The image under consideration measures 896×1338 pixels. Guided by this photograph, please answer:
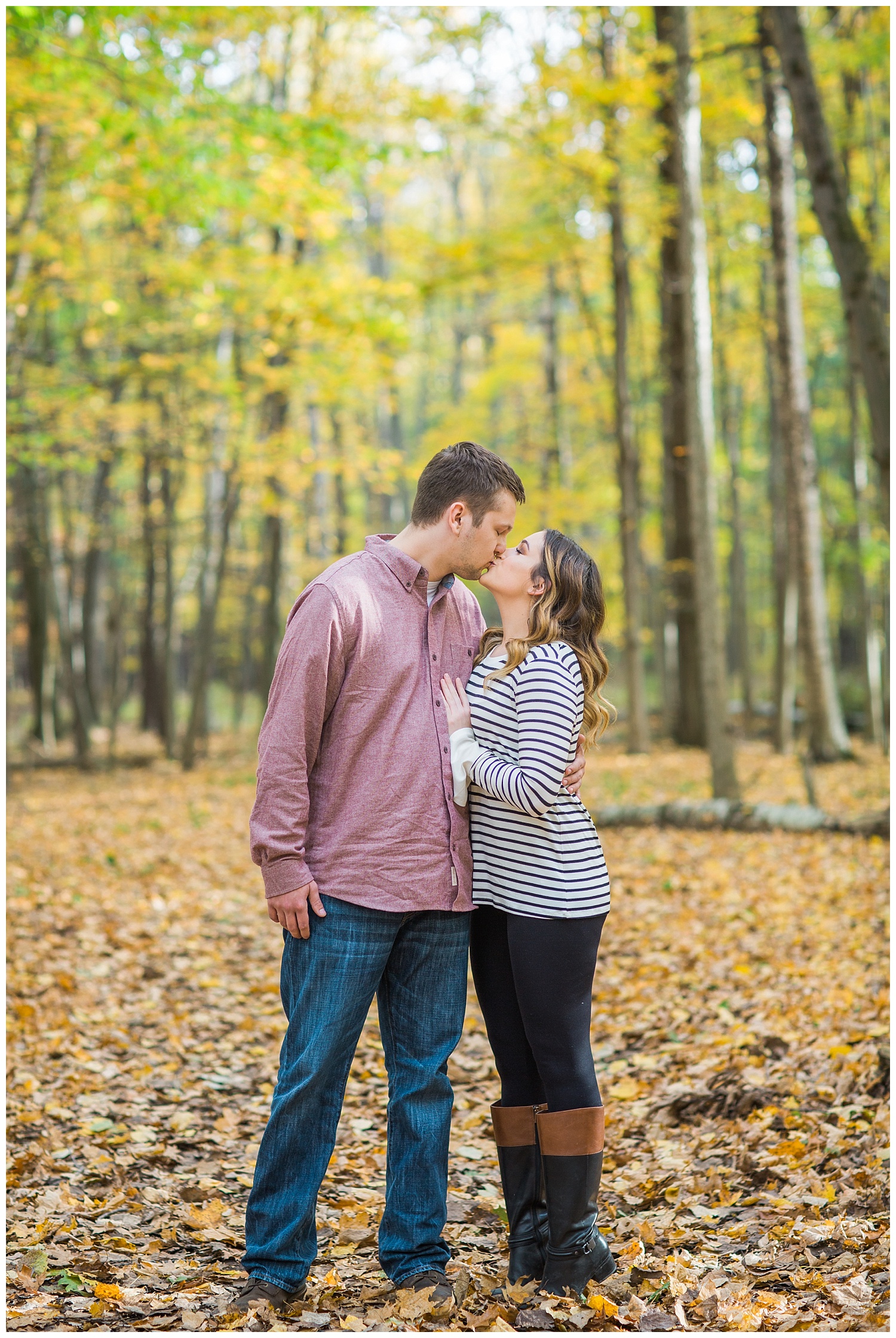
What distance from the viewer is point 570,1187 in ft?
9.25

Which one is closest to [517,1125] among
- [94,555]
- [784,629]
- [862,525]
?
[784,629]

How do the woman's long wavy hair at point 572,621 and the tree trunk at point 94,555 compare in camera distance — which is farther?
the tree trunk at point 94,555

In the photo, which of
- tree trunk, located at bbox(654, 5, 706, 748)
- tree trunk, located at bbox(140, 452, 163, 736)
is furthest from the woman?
tree trunk, located at bbox(140, 452, 163, 736)

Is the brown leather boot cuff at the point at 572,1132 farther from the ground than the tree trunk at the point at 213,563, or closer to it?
closer to it

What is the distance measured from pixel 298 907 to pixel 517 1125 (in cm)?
90

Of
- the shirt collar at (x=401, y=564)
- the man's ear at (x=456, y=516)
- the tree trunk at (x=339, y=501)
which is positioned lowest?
the shirt collar at (x=401, y=564)

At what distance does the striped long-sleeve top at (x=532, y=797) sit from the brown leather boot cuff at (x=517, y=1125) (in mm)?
590

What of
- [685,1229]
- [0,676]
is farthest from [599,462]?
[685,1229]

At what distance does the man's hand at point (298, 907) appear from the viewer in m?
2.78

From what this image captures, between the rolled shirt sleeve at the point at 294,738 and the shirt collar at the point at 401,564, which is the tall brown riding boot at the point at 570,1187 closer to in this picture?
the rolled shirt sleeve at the point at 294,738

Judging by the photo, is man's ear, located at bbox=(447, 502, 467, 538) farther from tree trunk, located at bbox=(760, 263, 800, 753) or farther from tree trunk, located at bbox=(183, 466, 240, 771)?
tree trunk, located at bbox=(183, 466, 240, 771)

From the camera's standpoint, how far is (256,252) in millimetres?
13477

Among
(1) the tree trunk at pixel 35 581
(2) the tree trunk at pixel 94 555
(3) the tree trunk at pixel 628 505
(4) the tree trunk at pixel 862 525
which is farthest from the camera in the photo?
(2) the tree trunk at pixel 94 555

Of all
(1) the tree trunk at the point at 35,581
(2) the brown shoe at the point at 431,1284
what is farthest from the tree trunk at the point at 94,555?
(2) the brown shoe at the point at 431,1284
